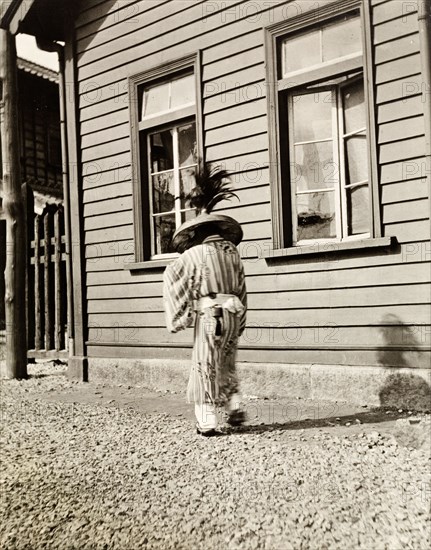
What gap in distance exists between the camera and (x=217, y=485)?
362 cm

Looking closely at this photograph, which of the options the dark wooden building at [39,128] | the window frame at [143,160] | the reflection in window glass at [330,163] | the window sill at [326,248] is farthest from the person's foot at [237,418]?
the dark wooden building at [39,128]

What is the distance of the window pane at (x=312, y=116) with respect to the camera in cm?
612

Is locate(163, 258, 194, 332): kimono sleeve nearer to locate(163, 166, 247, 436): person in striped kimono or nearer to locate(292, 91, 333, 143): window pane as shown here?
locate(163, 166, 247, 436): person in striped kimono

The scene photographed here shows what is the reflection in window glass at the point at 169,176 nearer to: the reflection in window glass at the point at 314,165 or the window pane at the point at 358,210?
the reflection in window glass at the point at 314,165

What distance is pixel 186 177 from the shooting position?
7.48 m

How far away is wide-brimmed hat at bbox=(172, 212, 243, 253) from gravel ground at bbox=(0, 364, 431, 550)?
4.91 feet

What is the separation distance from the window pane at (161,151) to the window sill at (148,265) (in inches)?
46.5

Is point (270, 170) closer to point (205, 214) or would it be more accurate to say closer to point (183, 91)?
point (205, 214)

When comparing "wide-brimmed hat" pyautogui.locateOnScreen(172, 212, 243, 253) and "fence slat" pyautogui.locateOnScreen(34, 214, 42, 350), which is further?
"fence slat" pyautogui.locateOnScreen(34, 214, 42, 350)

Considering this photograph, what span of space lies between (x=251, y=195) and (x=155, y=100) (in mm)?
2093

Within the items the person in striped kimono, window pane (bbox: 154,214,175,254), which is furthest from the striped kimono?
window pane (bbox: 154,214,175,254)

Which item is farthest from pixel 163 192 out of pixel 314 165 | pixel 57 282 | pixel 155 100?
pixel 57 282

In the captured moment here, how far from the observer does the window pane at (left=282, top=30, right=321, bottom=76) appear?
6.07m

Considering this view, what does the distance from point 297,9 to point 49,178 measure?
44.0 ft
